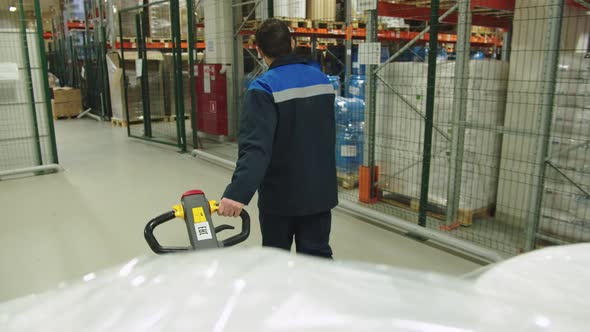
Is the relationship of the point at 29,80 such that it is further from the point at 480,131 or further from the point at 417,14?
the point at 480,131

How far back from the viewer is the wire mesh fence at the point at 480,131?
3672mm

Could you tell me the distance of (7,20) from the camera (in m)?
6.19

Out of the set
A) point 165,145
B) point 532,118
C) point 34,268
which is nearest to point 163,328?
point 34,268

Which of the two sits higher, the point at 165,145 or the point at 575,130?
the point at 575,130

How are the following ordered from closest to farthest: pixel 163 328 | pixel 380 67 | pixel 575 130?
pixel 163 328 → pixel 575 130 → pixel 380 67

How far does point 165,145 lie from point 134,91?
3.08 m

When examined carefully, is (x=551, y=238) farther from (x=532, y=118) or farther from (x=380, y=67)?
(x=380, y=67)

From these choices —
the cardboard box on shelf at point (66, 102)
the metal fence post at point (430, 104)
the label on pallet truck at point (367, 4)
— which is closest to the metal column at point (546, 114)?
the metal fence post at point (430, 104)

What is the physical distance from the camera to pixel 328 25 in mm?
7305

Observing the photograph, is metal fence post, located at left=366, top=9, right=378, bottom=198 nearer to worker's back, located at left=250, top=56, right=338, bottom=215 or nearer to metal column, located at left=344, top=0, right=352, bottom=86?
metal column, located at left=344, top=0, right=352, bottom=86

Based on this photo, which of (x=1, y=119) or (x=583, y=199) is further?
(x=1, y=119)

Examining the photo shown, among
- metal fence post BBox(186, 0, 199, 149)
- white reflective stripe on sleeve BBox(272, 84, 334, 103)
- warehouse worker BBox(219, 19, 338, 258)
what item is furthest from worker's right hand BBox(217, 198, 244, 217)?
metal fence post BBox(186, 0, 199, 149)

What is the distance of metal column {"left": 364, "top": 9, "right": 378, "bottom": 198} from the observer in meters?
4.60

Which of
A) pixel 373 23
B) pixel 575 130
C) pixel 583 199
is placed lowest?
pixel 583 199
